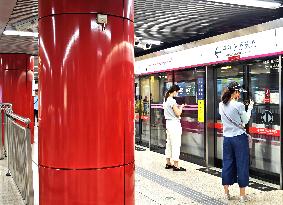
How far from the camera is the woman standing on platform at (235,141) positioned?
15.2 ft

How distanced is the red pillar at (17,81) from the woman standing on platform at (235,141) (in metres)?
7.48

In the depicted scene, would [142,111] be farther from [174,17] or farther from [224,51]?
[174,17]

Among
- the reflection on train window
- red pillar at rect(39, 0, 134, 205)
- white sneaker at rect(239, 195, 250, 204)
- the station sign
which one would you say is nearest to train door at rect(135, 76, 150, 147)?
the station sign

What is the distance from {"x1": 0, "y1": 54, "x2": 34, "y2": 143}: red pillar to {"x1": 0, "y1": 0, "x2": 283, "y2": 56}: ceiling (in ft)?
7.06

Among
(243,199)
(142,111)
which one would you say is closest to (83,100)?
(243,199)

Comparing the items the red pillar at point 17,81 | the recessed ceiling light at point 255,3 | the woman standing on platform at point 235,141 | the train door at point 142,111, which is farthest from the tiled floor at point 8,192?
the train door at point 142,111

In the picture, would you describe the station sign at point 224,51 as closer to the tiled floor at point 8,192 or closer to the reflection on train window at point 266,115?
the reflection on train window at point 266,115

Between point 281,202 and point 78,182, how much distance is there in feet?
9.63

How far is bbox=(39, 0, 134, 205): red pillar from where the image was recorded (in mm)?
3020

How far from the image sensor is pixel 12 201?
4848 mm

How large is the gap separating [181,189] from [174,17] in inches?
113

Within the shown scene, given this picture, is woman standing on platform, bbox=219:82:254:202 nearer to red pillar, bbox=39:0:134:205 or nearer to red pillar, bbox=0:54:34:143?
red pillar, bbox=39:0:134:205

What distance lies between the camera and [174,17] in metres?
6.20

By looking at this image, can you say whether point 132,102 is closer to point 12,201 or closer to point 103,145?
point 103,145
